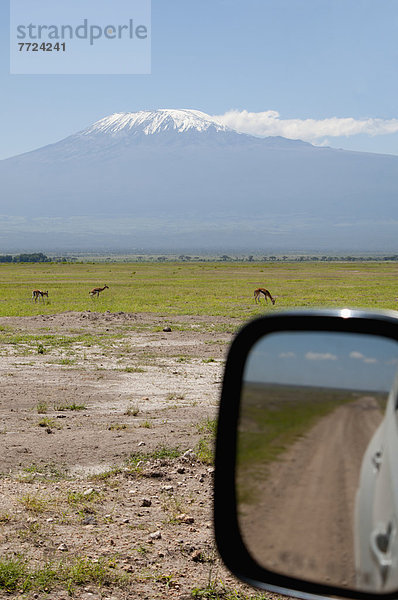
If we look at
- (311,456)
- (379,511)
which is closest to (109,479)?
(311,456)

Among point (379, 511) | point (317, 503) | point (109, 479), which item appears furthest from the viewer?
point (109, 479)

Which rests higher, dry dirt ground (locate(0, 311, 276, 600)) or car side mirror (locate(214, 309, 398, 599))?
car side mirror (locate(214, 309, 398, 599))

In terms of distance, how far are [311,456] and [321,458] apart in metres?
0.04

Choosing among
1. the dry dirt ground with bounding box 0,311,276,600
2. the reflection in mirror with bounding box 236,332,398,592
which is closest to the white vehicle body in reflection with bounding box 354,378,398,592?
the reflection in mirror with bounding box 236,332,398,592

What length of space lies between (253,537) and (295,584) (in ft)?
0.63

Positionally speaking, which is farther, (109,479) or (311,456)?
(109,479)

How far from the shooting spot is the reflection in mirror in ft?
4.84

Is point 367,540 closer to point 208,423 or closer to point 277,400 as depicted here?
point 277,400

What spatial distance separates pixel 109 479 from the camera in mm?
6867

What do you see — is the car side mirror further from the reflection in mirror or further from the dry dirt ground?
the dry dirt ground

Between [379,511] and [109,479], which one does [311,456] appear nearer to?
[379,511]

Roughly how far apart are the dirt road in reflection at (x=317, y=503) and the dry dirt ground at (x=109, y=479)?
10.2 ft

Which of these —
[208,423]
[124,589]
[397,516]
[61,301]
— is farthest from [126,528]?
[61,301]

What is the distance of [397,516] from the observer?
1314 millimetres
